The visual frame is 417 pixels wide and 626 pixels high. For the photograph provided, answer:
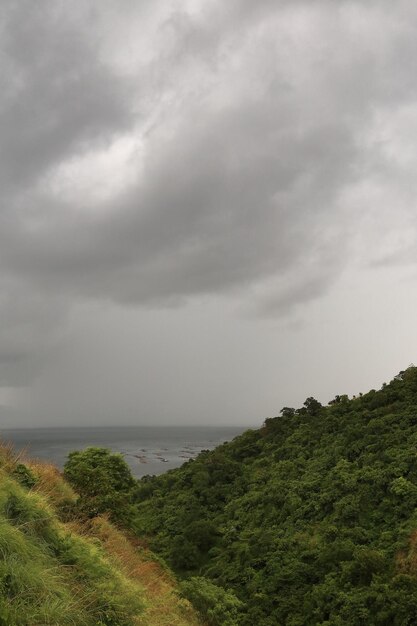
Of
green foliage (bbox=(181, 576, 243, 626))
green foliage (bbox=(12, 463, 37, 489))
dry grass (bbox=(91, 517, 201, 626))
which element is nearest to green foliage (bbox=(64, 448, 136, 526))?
dry grass (bbox=(91, 517, 201, 626))

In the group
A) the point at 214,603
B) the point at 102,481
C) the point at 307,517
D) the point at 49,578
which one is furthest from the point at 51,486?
the point at 307,517

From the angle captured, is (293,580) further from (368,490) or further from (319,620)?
(368,490)

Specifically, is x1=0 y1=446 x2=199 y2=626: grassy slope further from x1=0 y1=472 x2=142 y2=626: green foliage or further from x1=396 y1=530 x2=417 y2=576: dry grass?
x1=396 y1=530 x2=417 y2=576: dry grass

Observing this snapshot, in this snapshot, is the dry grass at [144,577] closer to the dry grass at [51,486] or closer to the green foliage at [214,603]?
the dry grass at [51,486]

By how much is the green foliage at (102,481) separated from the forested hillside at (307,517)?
17.3 ft

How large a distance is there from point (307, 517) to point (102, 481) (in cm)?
1340

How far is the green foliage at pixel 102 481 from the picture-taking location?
907 inches

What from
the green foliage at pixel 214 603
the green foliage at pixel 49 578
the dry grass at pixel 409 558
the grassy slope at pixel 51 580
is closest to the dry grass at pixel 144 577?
the grassy slope at pixel 51 580

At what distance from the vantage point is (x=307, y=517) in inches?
1168

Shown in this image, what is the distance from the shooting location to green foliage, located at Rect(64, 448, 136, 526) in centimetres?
2305

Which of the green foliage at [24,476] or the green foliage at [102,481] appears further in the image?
the green foliage at [102,481]

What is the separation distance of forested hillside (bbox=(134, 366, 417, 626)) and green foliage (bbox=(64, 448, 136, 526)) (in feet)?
17.3

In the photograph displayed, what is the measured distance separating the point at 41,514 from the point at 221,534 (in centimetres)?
2492

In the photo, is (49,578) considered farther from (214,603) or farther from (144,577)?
(214,603)
